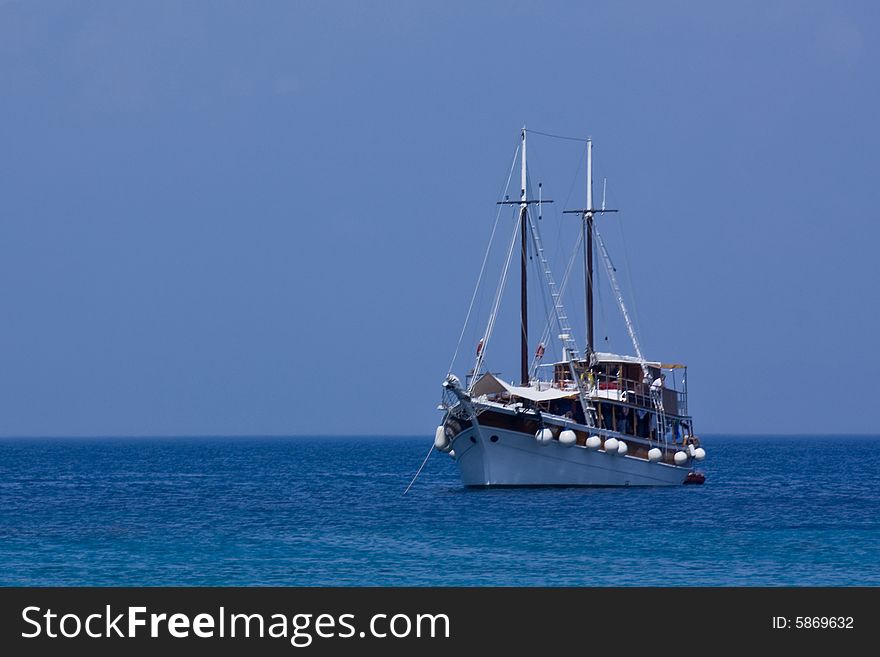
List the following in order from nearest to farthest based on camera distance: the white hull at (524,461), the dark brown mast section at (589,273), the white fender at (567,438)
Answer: the white fender at (567,438), the white hull at (524,461), the dark brown mast section at (589,273)

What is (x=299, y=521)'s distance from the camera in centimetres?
6094

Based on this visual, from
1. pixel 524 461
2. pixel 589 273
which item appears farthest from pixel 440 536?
pixel 589 273

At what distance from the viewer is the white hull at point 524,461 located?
230 feet

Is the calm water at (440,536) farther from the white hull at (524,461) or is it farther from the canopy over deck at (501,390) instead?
the canopy over deck at (501,390)

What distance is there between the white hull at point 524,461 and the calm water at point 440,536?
994 mm

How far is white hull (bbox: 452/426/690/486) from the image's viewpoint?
230ft

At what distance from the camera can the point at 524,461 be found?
7075 cm

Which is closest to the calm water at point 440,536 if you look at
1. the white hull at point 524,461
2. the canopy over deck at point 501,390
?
the white hull at point 524,461

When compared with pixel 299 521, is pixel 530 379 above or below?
above
